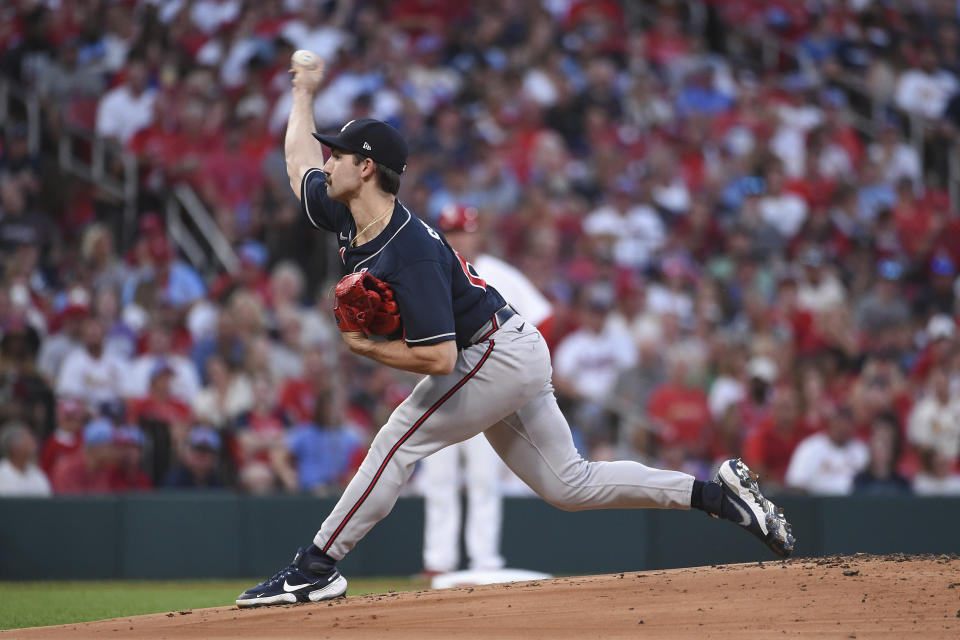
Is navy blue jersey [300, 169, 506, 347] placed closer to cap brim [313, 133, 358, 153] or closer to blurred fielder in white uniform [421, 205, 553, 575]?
cap brim [313, 133, 358, 153]

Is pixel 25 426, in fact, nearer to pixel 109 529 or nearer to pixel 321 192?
pixel 109 529

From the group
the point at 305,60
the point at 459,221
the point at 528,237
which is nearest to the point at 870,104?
the point at 528,237

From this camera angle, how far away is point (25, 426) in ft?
29.1

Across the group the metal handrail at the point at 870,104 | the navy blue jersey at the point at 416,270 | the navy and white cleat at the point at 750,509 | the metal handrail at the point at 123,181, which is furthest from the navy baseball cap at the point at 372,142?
the metal handrail at the point at 870,104

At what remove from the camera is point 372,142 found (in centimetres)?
481

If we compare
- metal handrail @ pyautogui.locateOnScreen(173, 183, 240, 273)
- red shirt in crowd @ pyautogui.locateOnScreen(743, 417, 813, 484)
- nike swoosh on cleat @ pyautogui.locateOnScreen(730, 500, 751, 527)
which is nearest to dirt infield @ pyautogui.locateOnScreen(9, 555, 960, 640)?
nike swoosh on cleat @ pyautogui.locateOnScreen(730, 500, 751, 527)

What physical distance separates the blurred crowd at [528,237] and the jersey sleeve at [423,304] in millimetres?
5052

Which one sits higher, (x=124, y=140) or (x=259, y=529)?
(x=124, y=140)

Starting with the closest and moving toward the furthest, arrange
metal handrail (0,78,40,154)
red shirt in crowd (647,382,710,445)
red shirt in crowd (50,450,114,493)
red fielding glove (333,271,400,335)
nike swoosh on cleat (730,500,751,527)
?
red fielding glove (333,271,400,335) → nike swoosh on cleat (730,500,751,527) → red shirt in crowd (50,450,114,493) → red shirt in crowd (647,382,710,445) → metal handrail (0,78,40,154)

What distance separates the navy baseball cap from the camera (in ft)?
15.8

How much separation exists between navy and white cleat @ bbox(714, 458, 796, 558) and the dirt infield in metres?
0.13

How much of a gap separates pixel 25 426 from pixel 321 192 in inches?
186

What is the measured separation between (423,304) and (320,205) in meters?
0.76

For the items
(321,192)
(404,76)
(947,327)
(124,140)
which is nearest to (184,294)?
(124,140)
